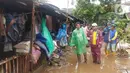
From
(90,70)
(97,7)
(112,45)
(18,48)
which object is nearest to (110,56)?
(112,45)

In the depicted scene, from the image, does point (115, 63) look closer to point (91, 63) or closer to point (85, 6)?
point (91, 63)

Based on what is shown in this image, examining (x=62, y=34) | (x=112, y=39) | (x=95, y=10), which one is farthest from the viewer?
(x=95, y=10)

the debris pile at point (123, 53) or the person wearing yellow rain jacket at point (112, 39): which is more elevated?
the person wearing yellow rain jacket at point (112, 39)

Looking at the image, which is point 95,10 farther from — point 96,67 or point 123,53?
point 96,67

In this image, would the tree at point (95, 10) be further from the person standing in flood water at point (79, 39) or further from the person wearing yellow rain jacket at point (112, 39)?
the person standing in flood water at point (79, 39)

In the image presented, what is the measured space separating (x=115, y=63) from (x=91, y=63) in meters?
1.13

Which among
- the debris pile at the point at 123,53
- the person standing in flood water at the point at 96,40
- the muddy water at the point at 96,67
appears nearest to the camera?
the muddy water at the point at 96,67

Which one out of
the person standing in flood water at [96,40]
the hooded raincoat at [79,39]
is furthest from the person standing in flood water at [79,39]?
the person standing in flood water at [96,40]

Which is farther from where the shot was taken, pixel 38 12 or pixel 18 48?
pixel 38 12

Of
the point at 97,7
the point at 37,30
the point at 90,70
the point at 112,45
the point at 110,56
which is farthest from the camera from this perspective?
the point at 97,7

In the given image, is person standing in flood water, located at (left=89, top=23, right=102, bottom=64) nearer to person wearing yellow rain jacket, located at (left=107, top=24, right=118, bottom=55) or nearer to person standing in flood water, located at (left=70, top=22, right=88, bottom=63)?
person standing in flood water, located at (left=70, top=22, right=88, bottom=63)

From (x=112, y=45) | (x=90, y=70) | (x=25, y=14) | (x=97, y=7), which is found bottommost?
(x=90, y=70)

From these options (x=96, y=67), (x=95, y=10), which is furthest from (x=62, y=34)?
(x=95, y=10)

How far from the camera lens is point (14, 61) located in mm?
5375
